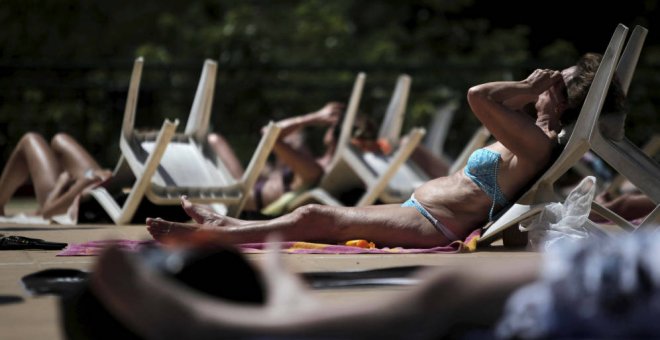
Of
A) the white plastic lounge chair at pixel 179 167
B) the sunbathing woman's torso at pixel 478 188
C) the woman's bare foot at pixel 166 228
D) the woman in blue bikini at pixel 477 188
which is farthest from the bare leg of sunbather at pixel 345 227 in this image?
the white plastic lounge chair at pixel 179 167

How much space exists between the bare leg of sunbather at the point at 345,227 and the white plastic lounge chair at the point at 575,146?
1.18 feet

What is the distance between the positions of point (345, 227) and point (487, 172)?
75 cm

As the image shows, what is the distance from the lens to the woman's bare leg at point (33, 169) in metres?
8.62

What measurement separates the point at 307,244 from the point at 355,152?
3875mm

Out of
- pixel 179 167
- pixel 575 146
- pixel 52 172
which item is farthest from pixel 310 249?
pixel 52 172

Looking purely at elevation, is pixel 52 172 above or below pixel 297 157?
above

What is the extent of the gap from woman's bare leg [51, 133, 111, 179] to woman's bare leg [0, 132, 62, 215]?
91 mm

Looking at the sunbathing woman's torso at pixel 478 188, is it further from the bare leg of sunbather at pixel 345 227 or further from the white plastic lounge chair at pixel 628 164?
the white plastic lounge chair at pixel 628 164

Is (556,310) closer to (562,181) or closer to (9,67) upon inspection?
(562,181)

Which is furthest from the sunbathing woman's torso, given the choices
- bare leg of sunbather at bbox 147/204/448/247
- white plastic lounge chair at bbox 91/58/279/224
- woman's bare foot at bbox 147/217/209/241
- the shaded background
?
the shaded background

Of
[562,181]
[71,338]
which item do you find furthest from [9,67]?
[71,338]

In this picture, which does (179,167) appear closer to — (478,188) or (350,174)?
(350,174)

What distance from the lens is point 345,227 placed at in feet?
18.0

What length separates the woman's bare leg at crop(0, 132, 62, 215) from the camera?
28.3 feet
